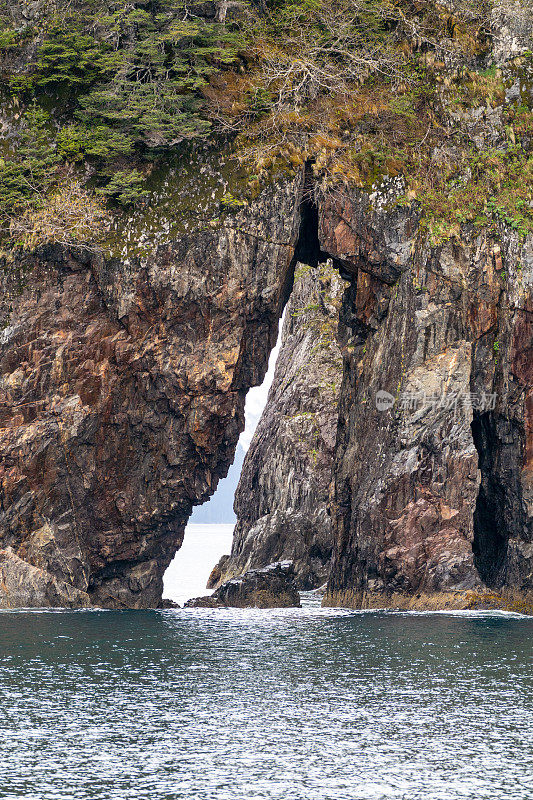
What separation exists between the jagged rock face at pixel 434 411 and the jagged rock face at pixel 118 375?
482cm

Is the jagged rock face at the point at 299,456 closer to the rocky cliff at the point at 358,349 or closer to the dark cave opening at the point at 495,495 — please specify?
the rocky cliff at the point at 358,349

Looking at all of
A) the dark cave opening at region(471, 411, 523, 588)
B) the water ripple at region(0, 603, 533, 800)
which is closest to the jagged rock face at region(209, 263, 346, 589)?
the dark cave opening at region(471, 411, 523, 588)

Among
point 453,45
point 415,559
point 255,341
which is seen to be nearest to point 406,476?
point 415,559

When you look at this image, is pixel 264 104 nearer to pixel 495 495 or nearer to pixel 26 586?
pixel 495 495

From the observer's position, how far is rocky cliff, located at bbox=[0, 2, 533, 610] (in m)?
44.4

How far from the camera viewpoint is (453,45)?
47.8 metres

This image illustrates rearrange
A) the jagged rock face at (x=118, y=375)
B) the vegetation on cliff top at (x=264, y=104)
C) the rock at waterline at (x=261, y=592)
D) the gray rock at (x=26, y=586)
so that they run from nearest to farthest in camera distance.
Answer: the gray rock at (x=26, y=586) < the jagged rock face at (x=118, y=375) < the vegetation on cliff top at (x=264, y=104) < the rock at waterline at (x=261, y=592)

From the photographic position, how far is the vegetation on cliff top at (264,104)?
45.5 m

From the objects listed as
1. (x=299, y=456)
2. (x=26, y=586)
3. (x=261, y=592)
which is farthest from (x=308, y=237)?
(x=26, y=586)

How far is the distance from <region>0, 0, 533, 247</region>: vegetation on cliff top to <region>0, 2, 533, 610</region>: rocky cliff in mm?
167

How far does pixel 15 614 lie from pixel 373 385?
62.1ft

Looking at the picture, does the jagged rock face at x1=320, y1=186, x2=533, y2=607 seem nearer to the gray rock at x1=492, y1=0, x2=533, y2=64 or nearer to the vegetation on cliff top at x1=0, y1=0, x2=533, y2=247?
the vegetation on cliff top at x1=0, y1=0, x2=533, y2=247

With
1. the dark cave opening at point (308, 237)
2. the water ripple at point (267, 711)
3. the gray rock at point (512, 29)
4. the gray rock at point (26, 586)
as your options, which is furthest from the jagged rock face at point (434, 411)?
the gray rock at point (26, 586)

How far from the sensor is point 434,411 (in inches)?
1769
